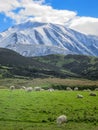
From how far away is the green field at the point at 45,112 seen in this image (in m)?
37.5

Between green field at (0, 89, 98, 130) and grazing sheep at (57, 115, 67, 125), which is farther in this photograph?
grazing sheep at (57, 115, 67, 125)

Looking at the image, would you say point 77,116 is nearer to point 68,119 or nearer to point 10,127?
point 68,119

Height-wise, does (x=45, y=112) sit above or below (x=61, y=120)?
above

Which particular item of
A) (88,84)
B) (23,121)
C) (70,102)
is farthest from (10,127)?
(88,84)

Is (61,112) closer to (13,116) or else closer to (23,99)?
(13,116)

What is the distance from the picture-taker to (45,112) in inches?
1742

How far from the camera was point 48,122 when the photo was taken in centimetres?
3994

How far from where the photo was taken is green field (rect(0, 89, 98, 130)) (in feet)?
123

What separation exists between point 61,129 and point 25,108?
11.6m

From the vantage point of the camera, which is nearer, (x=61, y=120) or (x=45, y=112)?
(x=61, y=120)

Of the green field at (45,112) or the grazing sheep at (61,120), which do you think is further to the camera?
the grazing sheep at (61,120)

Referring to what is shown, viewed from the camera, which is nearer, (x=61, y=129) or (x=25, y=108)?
(x=61, y=129)

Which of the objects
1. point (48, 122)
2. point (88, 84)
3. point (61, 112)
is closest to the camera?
point (48, 122)

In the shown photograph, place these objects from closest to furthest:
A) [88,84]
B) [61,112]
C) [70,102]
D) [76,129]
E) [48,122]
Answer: [76,129]
[48,122]
[61,112]
[70,102]
[88,84]
